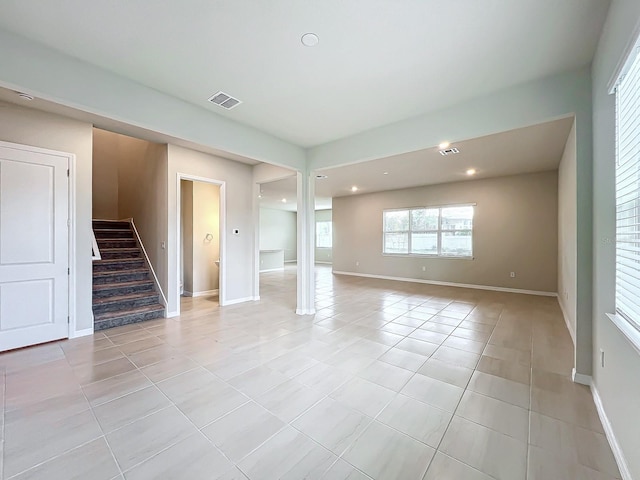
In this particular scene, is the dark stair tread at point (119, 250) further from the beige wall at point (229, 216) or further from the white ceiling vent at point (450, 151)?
the white ceiling vent at point (450, 151)

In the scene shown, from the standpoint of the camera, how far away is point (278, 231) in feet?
42.7

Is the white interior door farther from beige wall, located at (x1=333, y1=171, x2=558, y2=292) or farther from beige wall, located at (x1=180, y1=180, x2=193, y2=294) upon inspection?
beige wall, located at (x1=333, y1=171, x2=558, y2=292)

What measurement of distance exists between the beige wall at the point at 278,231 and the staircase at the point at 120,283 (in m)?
6.99

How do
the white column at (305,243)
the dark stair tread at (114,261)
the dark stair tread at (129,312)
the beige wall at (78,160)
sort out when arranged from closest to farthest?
1. the beige wall at (78,160)
2. the dark stair tread at (129,312)
3. the white column at (305,243)
4. the dark stair tread at (114,261)

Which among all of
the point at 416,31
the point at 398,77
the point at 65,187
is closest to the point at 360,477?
the point at 416,31

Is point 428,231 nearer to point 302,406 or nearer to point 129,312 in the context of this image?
point 302,406

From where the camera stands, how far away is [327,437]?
1.69 m

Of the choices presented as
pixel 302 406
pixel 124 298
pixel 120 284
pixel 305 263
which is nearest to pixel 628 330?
pixel 302 406

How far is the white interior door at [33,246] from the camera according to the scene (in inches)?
119

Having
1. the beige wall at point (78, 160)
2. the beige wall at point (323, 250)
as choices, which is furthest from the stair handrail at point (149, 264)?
the beige wall at point (323, 250)

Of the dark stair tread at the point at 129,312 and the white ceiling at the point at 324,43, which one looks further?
the dark stair tread at the point at 129,312

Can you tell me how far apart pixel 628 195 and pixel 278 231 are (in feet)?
39.6

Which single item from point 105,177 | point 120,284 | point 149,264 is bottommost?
point 120,284

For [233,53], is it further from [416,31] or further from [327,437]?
[327,437]
